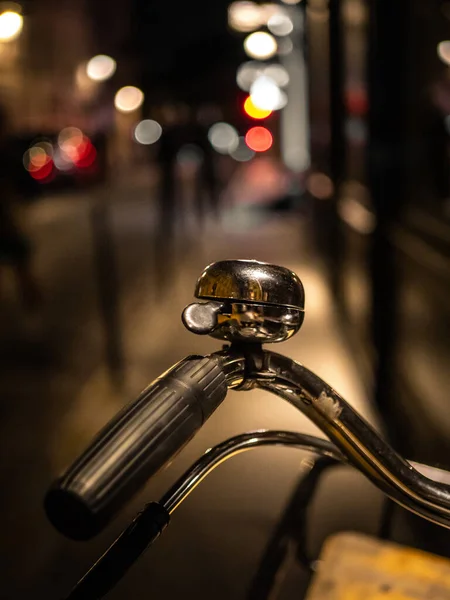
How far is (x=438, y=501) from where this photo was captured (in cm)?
100

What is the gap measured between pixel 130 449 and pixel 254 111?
19.1 metres

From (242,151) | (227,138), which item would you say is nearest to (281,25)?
(227,138)

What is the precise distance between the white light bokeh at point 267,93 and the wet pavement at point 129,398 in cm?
727

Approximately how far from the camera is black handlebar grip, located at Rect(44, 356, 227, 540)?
2.06ft

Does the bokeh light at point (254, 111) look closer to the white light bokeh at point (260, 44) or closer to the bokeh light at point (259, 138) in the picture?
the bokeh light at point (259, 138)

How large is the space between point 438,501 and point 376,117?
364 centimetres

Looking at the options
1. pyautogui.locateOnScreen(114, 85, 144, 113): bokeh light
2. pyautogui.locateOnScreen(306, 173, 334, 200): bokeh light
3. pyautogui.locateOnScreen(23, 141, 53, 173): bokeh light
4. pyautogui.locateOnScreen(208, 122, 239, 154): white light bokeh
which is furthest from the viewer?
pyautogui.locateOnScreen(208, 122, 239, 154): white light bokeh

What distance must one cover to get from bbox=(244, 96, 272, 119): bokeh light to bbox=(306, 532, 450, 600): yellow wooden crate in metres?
17.1

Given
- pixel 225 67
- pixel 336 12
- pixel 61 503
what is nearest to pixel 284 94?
pixel 225 67

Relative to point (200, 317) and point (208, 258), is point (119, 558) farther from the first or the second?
point (208, 258)

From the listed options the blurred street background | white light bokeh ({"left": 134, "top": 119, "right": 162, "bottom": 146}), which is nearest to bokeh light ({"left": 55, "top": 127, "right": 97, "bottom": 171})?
the blurred street background

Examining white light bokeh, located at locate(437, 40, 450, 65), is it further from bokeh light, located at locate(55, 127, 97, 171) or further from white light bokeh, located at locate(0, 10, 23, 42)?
bokeh light, located at locate(55, 127, 97, 171)

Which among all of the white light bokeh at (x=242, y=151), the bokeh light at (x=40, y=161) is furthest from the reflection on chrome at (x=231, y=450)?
the white light bokeh at (x=242, y=151)

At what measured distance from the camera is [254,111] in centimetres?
1897
